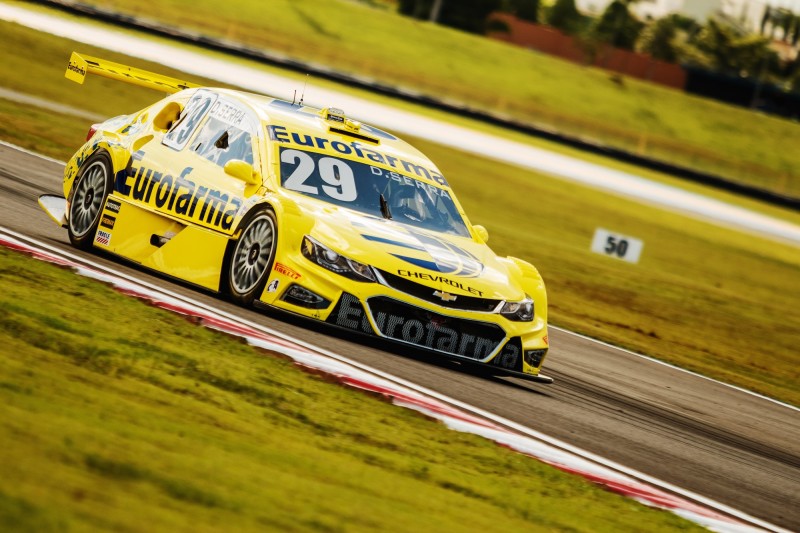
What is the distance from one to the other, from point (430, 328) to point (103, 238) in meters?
3.02

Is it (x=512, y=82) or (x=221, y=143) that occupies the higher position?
(x=512, y=82)

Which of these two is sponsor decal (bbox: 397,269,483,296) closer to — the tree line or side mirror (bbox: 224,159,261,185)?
side mirror (bbox: 224,159,261,185)

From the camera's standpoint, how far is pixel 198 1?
189ft

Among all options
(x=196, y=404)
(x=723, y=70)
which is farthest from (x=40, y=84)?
(x=723, y=70)

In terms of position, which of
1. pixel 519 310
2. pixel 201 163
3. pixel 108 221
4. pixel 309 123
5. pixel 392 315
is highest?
pixel 309 123

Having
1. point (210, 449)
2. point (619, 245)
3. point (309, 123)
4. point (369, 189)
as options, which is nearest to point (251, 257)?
point (369, 189)

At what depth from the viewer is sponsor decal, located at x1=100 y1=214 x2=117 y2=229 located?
10055mm

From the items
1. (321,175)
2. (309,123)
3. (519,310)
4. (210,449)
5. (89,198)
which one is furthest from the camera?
(89,198)

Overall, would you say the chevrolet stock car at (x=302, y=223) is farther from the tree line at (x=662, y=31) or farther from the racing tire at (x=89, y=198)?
the tree line at (x=662, y=31)

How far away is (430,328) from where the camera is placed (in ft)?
27.9

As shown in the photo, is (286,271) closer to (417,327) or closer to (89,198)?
(417,327)

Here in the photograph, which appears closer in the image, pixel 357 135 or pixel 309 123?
pixel 309 123

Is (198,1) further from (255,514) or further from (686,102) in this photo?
(255,514)

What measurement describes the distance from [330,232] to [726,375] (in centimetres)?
599
